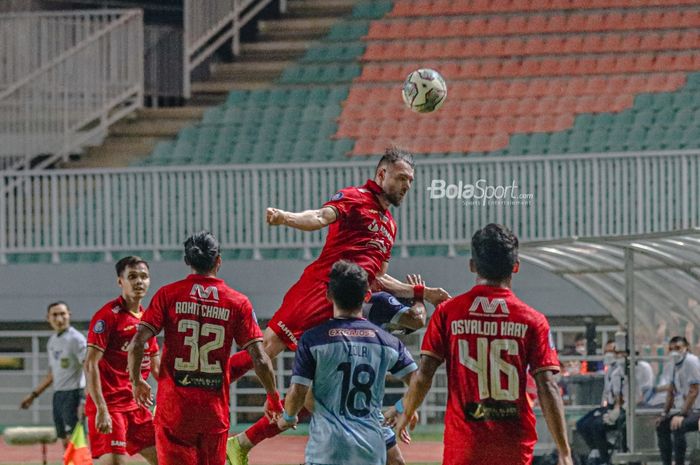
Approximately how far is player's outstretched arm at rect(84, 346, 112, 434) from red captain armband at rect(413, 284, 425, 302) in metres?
2.39

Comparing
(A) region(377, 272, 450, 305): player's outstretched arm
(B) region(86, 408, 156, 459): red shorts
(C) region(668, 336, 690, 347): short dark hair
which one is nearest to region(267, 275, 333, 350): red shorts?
(A) region(377, 272, 450, 305): player's outstretched arm

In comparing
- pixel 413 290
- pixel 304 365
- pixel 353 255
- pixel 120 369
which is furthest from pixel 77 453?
pixel 304 365

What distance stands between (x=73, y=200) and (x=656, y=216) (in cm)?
851

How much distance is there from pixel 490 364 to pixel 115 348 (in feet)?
15.1

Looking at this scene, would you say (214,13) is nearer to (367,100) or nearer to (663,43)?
(367,100)

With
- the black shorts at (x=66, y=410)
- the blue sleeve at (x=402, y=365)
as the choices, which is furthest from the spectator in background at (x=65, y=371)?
the blue sleeve at (x=402, y=365)

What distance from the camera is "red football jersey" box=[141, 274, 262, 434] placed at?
8102 millimetres

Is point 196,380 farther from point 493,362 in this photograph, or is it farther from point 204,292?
point 493,362

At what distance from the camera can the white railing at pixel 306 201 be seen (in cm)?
1989

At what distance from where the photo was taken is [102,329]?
10.2 metres

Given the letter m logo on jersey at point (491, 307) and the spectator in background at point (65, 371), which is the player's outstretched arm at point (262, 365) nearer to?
the letter m logo on jersey at point (491, 307)

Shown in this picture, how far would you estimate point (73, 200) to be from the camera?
20953 millimetres

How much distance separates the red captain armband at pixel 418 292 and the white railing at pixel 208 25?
57.1 feet

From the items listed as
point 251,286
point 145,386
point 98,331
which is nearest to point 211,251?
point 145,386
